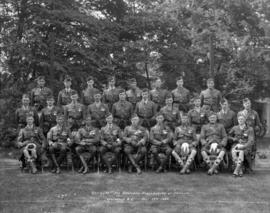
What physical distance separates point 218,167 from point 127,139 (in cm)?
214

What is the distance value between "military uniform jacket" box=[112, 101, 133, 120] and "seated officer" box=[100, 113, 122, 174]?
35.3 inches

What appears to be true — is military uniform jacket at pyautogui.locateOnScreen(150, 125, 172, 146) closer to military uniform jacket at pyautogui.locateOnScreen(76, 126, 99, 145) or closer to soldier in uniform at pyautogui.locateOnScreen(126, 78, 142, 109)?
military uniform jacket at pyautogui.locateOnScreen(76, 126, 99, 145)

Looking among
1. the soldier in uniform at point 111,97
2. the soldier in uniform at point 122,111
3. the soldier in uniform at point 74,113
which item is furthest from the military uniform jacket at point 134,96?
the soldier in uniform at point 74,113

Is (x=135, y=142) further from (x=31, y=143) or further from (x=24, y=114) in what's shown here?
(x=24, y=114)

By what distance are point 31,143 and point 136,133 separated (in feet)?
7.66

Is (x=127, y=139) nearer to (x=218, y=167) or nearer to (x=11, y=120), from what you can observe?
(x=218, y=167)

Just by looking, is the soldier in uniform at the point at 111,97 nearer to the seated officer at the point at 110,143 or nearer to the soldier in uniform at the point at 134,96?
the soldier in uniform at the point at 134,96

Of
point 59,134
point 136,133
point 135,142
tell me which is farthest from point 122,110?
point 59,134

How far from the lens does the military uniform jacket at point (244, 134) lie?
973cm

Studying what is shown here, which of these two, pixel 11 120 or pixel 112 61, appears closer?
pixel 11 120

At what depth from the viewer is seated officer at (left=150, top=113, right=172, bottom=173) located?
384 inches

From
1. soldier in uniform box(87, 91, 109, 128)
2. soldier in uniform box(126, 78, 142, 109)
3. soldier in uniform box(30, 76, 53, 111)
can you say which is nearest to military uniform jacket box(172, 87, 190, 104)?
soldier in uniform box(126, 78, 142, 109)

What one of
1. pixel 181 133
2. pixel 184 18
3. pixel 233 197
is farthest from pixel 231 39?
pixel 233 197

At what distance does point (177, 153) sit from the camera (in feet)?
32.0
